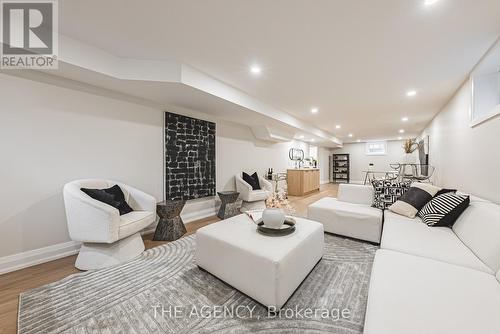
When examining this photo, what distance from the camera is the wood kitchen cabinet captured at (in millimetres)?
6570

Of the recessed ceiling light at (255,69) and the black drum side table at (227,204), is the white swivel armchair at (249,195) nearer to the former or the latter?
the black drum side table at (227,204)

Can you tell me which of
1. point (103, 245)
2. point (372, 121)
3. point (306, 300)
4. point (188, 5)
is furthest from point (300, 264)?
point (372, 121)

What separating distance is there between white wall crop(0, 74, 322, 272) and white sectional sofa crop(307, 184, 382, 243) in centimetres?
282

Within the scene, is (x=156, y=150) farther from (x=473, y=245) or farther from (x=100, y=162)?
(x=473, y=245)

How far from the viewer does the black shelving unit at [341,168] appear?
1081cm

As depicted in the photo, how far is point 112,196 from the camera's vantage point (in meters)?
2.32

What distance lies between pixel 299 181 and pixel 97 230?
5678 mm

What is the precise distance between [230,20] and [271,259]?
205 centimetres

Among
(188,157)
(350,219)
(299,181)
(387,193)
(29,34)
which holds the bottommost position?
(350,219)

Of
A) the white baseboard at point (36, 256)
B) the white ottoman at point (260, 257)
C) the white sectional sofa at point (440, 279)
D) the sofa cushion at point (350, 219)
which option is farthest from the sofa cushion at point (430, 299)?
the white baseboard at point (36, 256)

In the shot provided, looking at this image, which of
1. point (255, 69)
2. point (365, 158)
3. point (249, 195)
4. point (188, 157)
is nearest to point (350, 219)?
point (249, 195)

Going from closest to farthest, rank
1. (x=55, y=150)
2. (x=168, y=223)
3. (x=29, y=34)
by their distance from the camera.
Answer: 1. (x=29, y=34)
2. (x=55, y=150)
3. (x=168, y=223)

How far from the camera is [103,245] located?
2.11 metres

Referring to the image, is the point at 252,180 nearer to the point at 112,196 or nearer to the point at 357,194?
the point at 357,194
